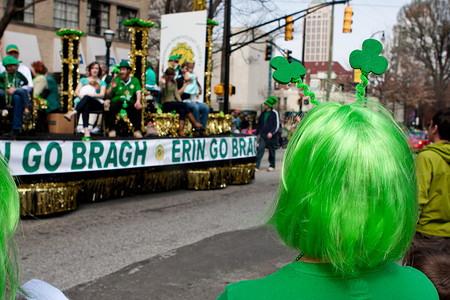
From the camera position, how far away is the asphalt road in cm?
432

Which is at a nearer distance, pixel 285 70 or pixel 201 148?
pixel 285 70

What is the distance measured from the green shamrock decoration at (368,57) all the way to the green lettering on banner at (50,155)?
236 inches

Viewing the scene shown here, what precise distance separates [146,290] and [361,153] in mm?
3435

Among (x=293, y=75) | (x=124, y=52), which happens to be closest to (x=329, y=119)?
(x=293, y=75)

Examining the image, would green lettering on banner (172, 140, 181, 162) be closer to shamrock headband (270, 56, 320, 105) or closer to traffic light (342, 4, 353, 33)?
shamrock headband (270, 56, 320, 105)

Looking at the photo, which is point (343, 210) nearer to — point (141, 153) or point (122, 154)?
point (122, 154)

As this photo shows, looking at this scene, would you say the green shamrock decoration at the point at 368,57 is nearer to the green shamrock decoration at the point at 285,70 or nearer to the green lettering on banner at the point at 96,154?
the green shamrock decoration at the point at 285,70

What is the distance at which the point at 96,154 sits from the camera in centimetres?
741

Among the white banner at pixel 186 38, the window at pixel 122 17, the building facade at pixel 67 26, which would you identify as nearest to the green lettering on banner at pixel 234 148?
the white banner at pixel 186 38

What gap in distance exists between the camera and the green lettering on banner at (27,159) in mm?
6422

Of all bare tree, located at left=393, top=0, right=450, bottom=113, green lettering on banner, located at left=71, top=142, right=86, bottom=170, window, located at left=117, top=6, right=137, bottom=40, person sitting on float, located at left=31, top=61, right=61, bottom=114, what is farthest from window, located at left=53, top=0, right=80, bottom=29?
bare tree, located at left=393, top=0, right=450, bottom=113

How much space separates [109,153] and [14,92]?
2173 mm

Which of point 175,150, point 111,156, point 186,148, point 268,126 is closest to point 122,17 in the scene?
point 268,126

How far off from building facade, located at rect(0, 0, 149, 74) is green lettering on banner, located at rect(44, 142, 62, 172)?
56.7 feet
